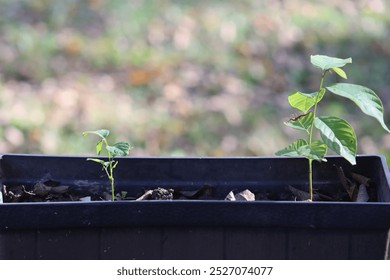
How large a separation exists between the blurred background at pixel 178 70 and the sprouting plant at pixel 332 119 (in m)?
1.63

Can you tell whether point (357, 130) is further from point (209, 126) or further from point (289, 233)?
point (289, 233)

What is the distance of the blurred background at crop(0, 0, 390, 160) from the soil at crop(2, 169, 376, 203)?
149 cm

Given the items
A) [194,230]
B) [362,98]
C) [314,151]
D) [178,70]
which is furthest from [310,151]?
[178,70]

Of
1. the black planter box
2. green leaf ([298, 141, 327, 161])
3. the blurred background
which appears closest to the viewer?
the black planter box

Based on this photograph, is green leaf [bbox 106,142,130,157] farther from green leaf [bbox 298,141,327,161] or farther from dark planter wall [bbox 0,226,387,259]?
green leaf [bbox 298,141,327,161]

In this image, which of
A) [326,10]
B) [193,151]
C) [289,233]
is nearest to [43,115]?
[193,151]

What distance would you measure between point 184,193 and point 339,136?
10.6 inches

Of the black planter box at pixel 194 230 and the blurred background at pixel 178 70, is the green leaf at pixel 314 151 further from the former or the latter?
the blurred background at pixel 178 70

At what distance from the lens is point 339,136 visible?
42.6 inches

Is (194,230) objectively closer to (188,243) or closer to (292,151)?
(188,243)

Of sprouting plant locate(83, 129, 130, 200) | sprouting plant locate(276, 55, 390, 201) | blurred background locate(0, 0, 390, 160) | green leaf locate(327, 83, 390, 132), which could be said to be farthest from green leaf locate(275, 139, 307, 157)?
blurred background locate(0, 0, 390, 160)

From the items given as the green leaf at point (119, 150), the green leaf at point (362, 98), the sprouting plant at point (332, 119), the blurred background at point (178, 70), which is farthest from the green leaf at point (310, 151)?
the blurred background at point (178, 70)

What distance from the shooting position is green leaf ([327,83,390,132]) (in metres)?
1.02

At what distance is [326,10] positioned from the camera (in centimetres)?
399
